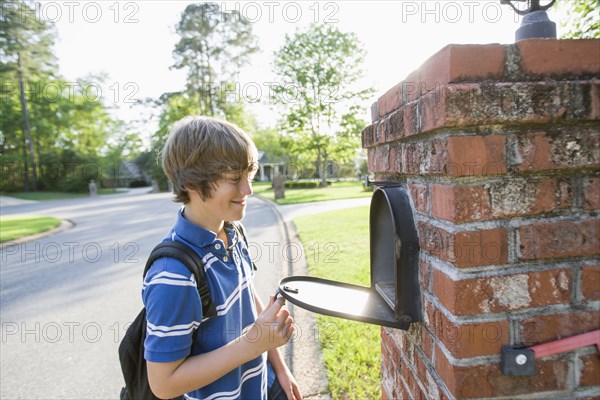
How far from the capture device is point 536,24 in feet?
3.53

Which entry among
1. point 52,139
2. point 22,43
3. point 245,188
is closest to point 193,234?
point 245,188

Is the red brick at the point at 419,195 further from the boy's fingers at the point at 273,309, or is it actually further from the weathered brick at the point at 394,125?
the boy's fingers at the point at 273,309

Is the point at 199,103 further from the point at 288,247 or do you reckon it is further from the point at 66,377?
the point at 66,377

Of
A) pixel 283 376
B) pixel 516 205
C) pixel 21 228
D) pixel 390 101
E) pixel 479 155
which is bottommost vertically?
pixel 21 228

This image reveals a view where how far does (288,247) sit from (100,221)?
8.64m

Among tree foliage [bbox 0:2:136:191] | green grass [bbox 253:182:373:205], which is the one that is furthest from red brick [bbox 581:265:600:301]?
tree foliage [bbox 0:2:136:191]

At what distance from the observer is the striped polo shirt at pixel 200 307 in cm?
119

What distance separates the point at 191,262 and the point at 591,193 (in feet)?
3.85

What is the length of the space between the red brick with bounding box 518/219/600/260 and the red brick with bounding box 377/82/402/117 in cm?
56

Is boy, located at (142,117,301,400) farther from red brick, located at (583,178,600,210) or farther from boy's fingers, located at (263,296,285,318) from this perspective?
red brick, located at (583,178,600,210)

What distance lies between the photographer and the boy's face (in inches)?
56.7

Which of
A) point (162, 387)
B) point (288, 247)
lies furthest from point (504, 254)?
point (288, 247)

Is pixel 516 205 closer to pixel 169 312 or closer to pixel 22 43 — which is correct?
pixel 169 312

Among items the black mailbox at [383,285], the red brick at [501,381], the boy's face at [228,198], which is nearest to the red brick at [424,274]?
the black mailbox at [383,285]
